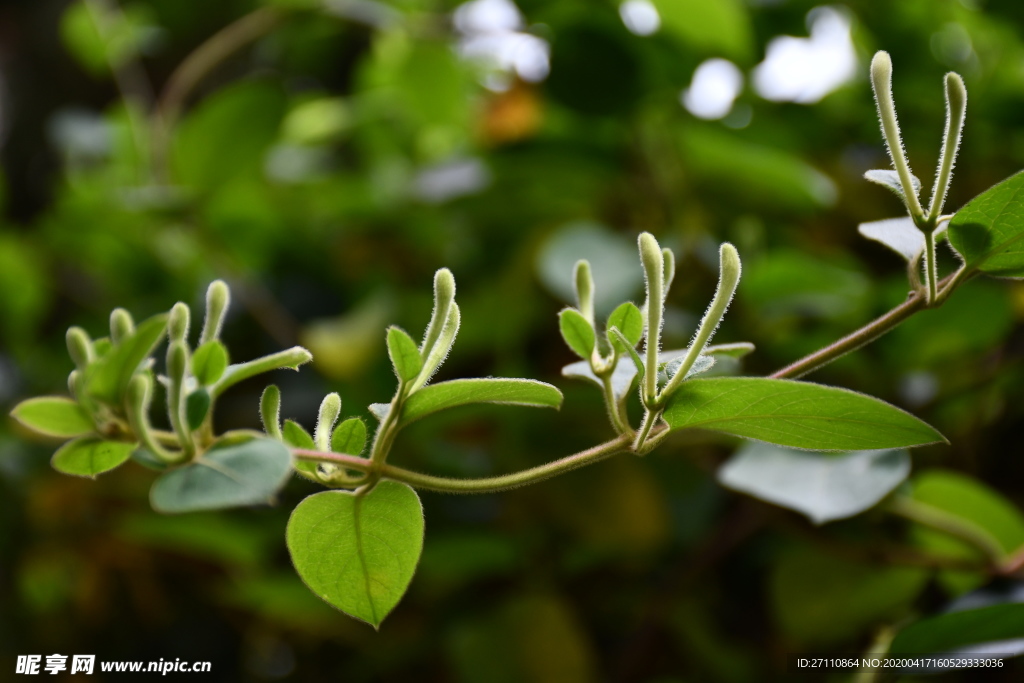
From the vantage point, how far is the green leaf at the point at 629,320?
0.19 meters

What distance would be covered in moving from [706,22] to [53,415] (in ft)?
1.26

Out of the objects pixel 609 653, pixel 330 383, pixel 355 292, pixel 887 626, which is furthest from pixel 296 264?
pixel 887 626

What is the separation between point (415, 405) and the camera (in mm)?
178

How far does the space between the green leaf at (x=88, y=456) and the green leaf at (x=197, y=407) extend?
0.01 meters

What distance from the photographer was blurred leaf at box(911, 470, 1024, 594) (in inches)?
13.6

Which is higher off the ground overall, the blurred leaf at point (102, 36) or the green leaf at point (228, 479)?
the blurred leaf at point (102, 36)

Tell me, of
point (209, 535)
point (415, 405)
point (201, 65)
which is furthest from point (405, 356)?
point (201, 65)

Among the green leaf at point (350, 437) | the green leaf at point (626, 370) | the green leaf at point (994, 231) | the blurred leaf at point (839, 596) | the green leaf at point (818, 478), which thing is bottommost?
the blurred leaf at point (839, 596)

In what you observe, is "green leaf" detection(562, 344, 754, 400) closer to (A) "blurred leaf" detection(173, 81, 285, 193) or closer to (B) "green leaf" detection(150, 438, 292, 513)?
(B) "green leaf" detection(150, 438, 292, 513)

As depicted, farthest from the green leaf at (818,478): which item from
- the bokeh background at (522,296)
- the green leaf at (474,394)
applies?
the green leaf at (474,394)

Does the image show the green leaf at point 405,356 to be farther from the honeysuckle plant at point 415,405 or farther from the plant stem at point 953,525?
the plant stem at point 953,525

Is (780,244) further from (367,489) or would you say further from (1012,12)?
(367,489)

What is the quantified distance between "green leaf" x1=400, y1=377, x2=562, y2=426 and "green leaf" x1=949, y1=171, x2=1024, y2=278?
10 centimetres

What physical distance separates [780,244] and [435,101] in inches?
11.1
